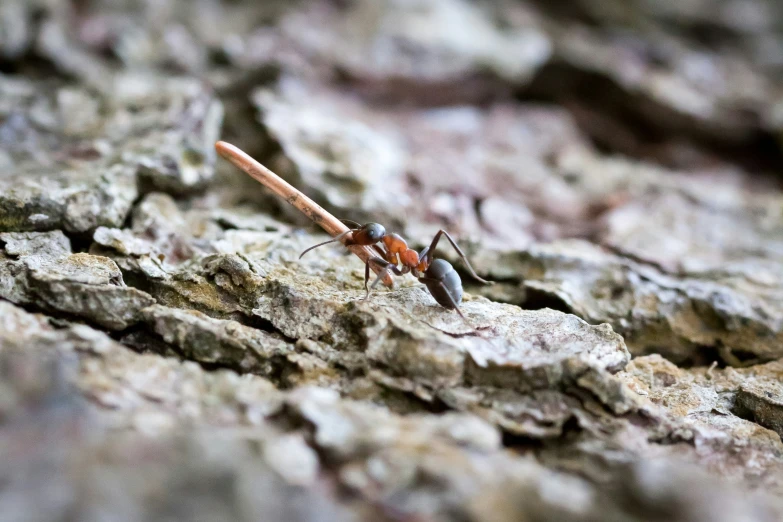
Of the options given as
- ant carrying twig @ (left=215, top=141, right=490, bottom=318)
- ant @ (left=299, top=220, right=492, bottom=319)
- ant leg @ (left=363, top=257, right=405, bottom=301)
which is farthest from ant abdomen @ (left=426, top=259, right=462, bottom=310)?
ant leg @ (left=363, top=257, right=405, bottom=301)

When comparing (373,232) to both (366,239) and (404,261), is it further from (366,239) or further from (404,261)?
(404,261)

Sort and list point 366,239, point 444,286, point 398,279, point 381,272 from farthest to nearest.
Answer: point 398,279, point 366,239, point 381,272, point 444,286

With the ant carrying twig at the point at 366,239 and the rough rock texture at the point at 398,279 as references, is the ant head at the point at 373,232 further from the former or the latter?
the rough rock texture at the point at 398,279

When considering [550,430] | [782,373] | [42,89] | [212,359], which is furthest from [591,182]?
[42,89]

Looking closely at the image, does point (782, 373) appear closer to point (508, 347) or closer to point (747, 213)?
point (508, 347)

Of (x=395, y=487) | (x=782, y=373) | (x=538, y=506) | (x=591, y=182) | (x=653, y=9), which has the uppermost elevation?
(x=653, y=9)

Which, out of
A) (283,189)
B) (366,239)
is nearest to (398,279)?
(366,239)
